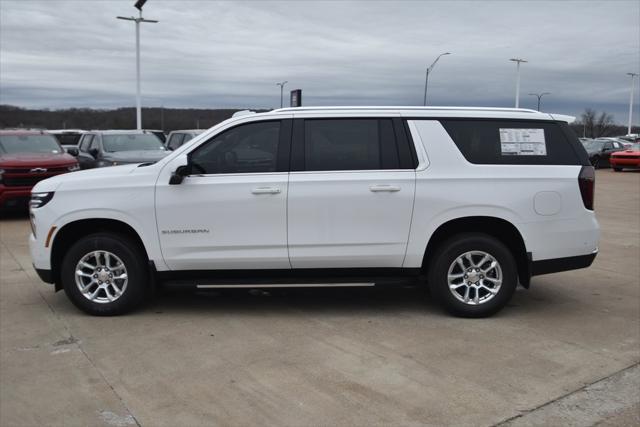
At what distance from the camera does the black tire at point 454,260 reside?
590 centimetres

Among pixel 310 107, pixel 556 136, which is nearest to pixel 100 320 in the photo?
pixel 310 107

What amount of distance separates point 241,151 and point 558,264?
10.3 feet

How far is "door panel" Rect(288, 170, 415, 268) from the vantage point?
19.1ft

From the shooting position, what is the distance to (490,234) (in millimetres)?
6141

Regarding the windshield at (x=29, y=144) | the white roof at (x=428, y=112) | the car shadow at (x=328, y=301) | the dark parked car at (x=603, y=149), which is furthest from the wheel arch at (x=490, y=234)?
the dark parked car at (x=603, y=149)

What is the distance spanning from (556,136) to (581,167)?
0.37m

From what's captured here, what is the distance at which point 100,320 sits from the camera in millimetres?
5992

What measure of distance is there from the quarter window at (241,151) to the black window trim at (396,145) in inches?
6.8

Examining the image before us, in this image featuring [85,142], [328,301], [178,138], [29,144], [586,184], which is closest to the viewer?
[586,184]

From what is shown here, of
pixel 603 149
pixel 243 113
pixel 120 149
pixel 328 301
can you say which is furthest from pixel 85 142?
pixel 603 149

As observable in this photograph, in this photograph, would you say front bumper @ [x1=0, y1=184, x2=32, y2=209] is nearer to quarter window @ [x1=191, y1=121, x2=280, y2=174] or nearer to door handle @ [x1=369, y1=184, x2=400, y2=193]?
quarter window @ [x1=191, y1=121, x2=280, y2=174]

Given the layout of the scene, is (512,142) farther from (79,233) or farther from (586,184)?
(79,233)

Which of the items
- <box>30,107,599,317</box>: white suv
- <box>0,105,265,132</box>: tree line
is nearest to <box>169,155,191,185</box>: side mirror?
<box>30,107,599,317</box>: white suv

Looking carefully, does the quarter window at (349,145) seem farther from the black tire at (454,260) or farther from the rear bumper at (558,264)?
the rear bumper at (558,264)
